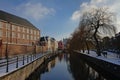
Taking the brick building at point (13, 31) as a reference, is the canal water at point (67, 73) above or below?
below

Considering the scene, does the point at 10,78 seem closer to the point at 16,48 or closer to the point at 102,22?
the point at 16,48

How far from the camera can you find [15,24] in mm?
59125

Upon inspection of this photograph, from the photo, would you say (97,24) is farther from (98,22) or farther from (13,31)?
(13,31)

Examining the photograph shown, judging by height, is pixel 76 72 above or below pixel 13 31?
below

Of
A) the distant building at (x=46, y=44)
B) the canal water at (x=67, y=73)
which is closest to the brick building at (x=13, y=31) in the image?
the distant building at (x=46, y=44)

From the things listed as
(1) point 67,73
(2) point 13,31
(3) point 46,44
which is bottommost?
(1) point 67,73

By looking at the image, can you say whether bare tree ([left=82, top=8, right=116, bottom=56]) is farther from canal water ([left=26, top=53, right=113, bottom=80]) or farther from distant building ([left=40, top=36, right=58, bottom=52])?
distant building ([left=40, top=36, right=58, bottom=52])

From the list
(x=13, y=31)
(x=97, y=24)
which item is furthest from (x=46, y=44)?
(x=97, y=24)

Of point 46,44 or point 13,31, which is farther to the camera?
point 46,44

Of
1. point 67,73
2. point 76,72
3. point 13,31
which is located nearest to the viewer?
point 67,73

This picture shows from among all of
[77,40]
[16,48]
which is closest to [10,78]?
[16,48]

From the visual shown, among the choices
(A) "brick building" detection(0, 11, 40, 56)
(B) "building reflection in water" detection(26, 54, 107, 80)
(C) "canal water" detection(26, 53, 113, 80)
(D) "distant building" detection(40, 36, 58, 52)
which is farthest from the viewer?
(D) "distant building" detection(40, 36, 58, 52)

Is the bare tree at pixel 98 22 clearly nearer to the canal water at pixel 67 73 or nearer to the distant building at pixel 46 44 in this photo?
the canal water at pixel 67 73

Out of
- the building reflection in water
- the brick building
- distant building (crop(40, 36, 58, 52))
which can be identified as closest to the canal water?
the building reflection in water
